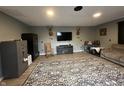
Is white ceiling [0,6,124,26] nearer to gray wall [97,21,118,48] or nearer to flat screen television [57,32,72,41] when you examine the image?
gray wall [97,21,118,48]

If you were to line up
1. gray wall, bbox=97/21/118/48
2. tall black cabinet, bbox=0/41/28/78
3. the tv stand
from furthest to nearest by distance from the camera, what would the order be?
the tv stand, gray wall, bbox=97/21/118/48, tall black cabinet, bbox=0/41/28/78

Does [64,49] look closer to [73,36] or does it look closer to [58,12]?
[73,36]

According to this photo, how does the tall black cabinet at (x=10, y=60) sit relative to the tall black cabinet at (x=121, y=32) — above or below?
below

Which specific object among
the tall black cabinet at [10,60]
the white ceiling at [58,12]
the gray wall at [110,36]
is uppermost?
the white ceiling at [58,12]

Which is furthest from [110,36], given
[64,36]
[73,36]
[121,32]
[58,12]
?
[58,12]

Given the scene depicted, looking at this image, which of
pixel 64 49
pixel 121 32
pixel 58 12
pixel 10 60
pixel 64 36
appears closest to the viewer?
pixel 10 60

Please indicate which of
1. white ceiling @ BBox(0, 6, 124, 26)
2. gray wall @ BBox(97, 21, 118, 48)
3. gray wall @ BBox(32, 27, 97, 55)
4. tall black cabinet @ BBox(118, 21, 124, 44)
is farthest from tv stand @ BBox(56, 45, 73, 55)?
tall black cabinet @ BBox(118, 21, 124, 44)

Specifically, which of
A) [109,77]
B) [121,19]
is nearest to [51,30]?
[121,19]

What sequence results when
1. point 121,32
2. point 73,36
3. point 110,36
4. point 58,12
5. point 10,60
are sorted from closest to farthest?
point 10,60 < point 58,12 < point 121,32 < point 110,36 < point 73,36

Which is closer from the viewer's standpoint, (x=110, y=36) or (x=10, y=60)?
(x=10, y=60)

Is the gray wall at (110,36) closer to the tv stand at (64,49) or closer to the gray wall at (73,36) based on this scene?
the gray wall at (73,36)

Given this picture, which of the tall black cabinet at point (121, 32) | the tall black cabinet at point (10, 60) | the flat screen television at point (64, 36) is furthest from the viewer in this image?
the flat screen television at point (64, 36)

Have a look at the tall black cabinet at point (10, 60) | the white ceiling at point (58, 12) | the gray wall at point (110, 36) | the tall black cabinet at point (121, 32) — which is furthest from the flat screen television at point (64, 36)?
the tall black cabinet at point (10, 60)
